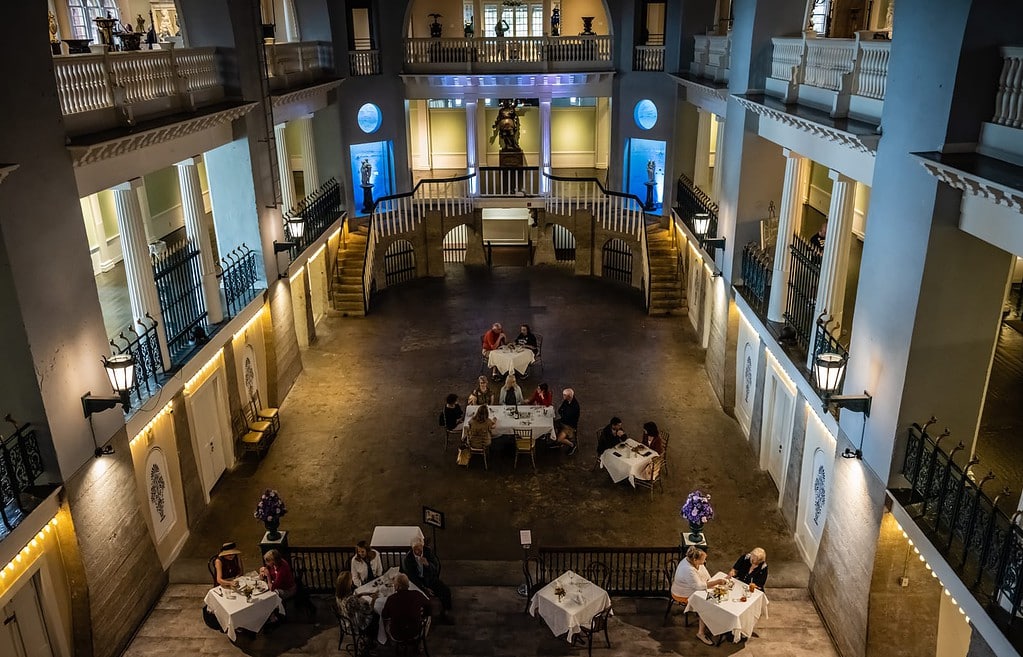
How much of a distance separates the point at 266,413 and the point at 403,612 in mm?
7082

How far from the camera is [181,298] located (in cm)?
1219

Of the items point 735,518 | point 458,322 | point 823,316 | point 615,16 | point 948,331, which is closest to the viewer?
point 948,331

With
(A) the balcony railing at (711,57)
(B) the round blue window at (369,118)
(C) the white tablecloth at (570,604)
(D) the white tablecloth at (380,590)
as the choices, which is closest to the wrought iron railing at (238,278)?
(D) the white tablecloth at (380,590)

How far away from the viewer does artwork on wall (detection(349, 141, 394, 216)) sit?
74.0 ft

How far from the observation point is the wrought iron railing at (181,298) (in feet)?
38.8

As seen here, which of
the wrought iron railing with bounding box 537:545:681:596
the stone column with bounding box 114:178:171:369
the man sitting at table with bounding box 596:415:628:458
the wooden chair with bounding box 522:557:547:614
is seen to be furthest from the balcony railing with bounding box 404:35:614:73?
the wooden chair with bounding box 522:557:547:614

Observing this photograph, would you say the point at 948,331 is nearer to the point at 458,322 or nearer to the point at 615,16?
the point at 458,322

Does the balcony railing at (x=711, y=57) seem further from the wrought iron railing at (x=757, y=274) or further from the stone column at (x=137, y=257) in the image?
the stone column at (x=137, y=257)

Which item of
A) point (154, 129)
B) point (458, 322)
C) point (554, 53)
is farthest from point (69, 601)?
point (554, 53)

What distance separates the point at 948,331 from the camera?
7715 mm

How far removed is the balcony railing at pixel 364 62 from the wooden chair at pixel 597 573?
628 inches

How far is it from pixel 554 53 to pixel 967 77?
57.1 ft

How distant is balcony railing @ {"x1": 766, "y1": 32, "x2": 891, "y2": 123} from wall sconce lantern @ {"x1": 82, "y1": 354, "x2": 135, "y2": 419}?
936cm

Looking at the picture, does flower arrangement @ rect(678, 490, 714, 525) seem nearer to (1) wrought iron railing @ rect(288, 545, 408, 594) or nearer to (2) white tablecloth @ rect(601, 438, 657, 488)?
(2) white tablecloth @ rect(601, 438, 657, 488)
